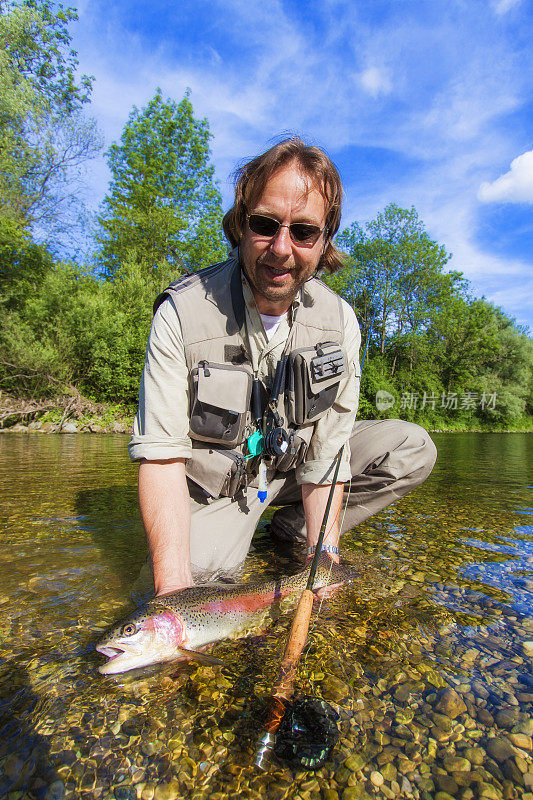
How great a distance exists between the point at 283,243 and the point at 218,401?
0.97 metres

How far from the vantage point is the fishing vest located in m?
2.72

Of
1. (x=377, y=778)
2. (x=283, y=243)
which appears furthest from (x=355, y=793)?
(x=283, y=243)

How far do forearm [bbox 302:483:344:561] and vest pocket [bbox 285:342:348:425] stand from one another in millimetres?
458

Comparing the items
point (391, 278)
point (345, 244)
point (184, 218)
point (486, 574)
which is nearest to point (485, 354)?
point (391, 278)

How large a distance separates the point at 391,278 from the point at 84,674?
4135 centimetres

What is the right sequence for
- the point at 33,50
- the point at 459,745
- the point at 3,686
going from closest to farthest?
the point at 459,745
the point at 3,686
the point at 33,50

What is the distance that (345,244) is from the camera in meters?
41.4

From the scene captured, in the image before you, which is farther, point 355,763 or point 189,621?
point 189,621

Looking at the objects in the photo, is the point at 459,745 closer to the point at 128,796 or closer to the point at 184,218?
the point at 128,796

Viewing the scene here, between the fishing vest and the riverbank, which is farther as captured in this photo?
the riverbank

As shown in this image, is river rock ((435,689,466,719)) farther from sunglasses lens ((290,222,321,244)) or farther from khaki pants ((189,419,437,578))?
sunglasses lens ((290,222,321,244))

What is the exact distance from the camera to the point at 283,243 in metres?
2.60

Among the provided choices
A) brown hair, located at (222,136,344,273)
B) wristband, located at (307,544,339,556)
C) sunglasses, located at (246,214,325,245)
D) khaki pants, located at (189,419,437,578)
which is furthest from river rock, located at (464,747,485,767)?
brown hair, located at (222,136,344,273)

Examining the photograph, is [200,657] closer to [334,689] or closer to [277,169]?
[334,689]
